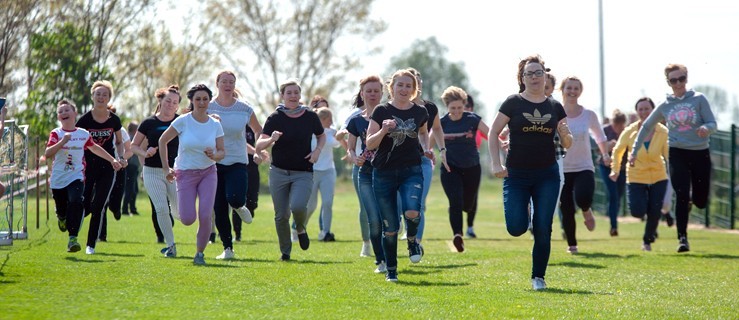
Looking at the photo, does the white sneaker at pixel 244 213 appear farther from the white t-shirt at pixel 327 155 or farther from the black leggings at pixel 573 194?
the white t-shirt at pixel 327 155

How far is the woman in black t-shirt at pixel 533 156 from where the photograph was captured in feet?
32.7

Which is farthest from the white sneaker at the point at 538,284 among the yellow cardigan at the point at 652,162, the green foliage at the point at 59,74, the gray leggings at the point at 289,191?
the green foliage at the point at 59,74

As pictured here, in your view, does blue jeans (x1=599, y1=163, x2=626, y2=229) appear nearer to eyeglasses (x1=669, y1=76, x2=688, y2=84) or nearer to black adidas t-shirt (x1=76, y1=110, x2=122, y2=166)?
eyeglasses (x1=669, y1=76, x2=688, y2=84)

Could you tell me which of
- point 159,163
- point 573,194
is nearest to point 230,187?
point 159,163

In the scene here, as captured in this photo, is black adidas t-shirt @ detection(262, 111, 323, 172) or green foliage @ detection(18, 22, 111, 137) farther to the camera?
green foliage @ detection(18, 22, 111, 137)

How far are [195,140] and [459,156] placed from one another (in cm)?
416

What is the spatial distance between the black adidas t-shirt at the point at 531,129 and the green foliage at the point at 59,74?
2203 centimetres

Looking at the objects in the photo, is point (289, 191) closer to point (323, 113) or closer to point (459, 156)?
point (459, 156)

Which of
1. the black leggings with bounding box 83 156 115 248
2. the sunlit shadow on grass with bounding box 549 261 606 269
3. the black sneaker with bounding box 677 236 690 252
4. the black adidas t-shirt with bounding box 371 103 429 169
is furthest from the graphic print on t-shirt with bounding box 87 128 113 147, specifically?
the black sneaker with bounding box 677 236 690 252

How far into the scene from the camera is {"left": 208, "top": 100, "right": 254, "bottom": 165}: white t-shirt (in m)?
12.8

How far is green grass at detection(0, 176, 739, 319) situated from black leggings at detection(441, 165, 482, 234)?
1.46 ft

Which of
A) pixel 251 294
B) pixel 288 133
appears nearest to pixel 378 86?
pixel 288 133

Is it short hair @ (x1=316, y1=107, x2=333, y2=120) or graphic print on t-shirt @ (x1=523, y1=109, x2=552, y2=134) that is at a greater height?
short hair @ (x1=316, y1=107, x2=333, y2=120)

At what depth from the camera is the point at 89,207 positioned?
1427 centimetres
